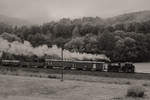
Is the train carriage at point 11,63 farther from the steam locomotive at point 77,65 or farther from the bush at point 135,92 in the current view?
the bush at point 135,92

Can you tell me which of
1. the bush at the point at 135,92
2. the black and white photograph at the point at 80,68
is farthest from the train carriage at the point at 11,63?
the bush at the point at 135,92

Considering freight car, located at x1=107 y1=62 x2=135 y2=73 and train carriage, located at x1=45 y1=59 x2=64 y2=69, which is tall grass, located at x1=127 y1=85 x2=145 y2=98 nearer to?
freight car, located at x1=107 y1=62 x2=135 y2=73

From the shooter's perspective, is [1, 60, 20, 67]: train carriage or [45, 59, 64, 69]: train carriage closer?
[45, 59, 64, 69]: train carriage

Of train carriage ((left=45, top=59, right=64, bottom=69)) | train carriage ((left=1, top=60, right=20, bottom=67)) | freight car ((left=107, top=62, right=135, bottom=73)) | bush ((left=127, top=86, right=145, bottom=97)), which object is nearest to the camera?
bush ((left=127, top=86, right=145, bottom=97))

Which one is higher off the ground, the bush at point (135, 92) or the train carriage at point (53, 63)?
the train carriage at point (53, 63)

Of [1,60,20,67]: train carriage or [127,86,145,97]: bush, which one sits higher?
[1,60,20,67]: train carriage

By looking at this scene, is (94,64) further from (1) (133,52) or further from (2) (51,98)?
(1) (133,52)

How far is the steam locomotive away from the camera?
48.1 metres

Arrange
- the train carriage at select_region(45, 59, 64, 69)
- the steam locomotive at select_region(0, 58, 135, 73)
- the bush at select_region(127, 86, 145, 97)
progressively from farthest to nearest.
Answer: the train carriage at select_region(45, 59, 64, 69)
the steam locomotive at select_region(0, 58, 135, 73)
the bush at select_region(127, 86, 145, 97)

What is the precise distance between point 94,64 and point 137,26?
68376 millimetres

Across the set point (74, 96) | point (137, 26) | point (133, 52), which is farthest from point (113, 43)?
point (74, 96)

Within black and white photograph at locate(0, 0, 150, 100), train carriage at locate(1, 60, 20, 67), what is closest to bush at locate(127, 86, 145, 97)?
black and white photograph at locate(0, 0, 150, 100)

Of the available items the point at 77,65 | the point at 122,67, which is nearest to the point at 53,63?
the point at 77,65

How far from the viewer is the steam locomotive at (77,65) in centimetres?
4807
